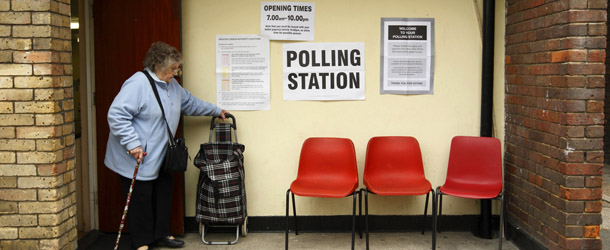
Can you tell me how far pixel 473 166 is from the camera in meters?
4.73

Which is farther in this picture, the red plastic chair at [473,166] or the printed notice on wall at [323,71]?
the printed notice on wall at [323,71]

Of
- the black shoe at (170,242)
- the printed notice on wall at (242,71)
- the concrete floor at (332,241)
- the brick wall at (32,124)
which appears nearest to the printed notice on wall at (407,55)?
the printed notice on wall at (242,71)

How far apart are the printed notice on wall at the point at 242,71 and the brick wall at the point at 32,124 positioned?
1.38m

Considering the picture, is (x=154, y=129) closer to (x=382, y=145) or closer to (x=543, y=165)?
(x=382, y=145)

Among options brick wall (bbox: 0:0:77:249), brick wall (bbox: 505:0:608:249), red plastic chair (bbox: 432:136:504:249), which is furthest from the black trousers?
brick wall (bbox: 505:0:608:249)

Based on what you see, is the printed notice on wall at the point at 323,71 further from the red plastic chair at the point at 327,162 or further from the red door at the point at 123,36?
the red door at the point at 123,36

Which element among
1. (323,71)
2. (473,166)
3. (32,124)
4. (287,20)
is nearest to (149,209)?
(32,124)

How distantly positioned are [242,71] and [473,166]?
2.13 metres

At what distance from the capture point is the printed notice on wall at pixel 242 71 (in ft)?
16.1

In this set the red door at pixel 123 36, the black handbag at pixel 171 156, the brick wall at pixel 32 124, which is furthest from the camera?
the red door at pixel 123 36

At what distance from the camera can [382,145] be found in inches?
192

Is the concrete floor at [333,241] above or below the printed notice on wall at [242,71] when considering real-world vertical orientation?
below

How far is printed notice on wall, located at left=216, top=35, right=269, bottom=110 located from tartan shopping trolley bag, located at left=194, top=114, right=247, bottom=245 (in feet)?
0.93

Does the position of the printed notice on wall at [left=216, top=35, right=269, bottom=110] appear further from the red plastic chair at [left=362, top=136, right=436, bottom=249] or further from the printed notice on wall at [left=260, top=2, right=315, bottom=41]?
the red plastic chair at [left=362, top=136, right=436, bottom=249]
